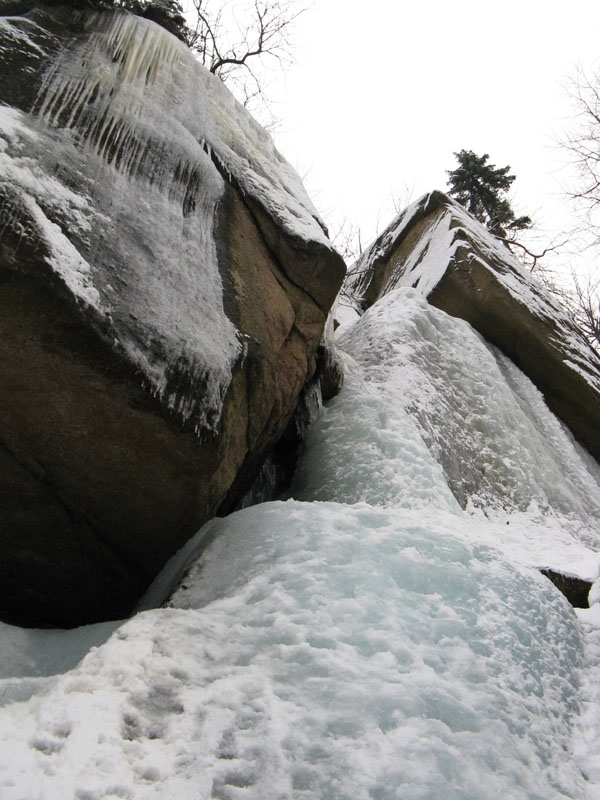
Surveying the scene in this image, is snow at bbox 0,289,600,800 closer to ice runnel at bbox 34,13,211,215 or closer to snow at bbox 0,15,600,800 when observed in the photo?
snow at bbox 0,15,600,800

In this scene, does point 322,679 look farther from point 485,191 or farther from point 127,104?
point 485,191

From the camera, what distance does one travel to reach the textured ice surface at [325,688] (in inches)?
46.8

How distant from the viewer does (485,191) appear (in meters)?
12.9

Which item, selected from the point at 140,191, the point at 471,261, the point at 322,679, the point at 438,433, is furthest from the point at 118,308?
the point at 471,261

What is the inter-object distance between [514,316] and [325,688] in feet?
17.0

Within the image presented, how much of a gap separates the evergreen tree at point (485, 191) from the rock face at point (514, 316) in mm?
6903

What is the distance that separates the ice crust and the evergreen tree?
1111cm

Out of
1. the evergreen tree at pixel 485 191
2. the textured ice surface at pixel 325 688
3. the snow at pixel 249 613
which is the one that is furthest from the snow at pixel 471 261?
the evergreen tree at pixel 485 191

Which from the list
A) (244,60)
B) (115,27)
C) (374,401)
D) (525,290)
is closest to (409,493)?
(374,401)

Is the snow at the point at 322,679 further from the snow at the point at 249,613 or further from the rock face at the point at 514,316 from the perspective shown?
the rock face at the point at 514,316

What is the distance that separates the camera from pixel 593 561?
380cm

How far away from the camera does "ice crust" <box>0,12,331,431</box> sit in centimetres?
206

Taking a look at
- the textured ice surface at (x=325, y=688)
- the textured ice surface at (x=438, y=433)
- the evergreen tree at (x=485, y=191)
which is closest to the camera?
the textured ice surface at (x=325, y=688)

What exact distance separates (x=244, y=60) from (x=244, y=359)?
7657 mm
